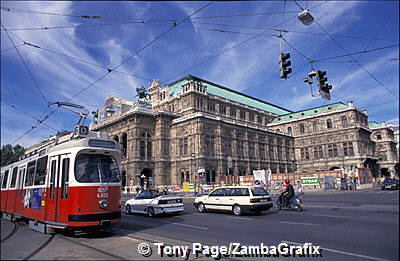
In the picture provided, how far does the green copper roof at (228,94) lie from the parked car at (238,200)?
43.5m

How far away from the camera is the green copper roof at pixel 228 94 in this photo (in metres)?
60.9

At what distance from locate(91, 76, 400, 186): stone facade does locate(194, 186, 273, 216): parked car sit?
21.8m

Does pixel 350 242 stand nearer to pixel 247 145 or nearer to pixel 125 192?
pixel 125 192

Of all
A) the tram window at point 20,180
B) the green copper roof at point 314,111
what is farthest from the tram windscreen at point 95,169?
the green copper roof at point 314,111

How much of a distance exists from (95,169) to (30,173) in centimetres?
433

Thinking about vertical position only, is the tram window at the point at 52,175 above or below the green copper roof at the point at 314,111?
below

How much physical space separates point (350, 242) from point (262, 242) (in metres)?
2.48

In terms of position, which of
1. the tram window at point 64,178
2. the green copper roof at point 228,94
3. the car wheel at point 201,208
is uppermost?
the green copper roof at point 228,94

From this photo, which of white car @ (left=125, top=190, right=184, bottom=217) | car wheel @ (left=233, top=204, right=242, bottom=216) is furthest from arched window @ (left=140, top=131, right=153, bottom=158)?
car wheel @ (left=233, top=204, right=242, bottom=216)

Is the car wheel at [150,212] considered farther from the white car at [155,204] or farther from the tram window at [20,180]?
the tram window at [20,180]

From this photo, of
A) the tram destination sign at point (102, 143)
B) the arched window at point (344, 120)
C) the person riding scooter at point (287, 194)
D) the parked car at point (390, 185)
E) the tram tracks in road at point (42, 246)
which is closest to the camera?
the tram tracks in road at point (42, 246)

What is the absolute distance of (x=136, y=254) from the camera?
6.57m

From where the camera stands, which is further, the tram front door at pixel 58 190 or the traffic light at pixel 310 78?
the traffic light at pixel 310 78

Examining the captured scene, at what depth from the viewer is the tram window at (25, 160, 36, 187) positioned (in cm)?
1095
